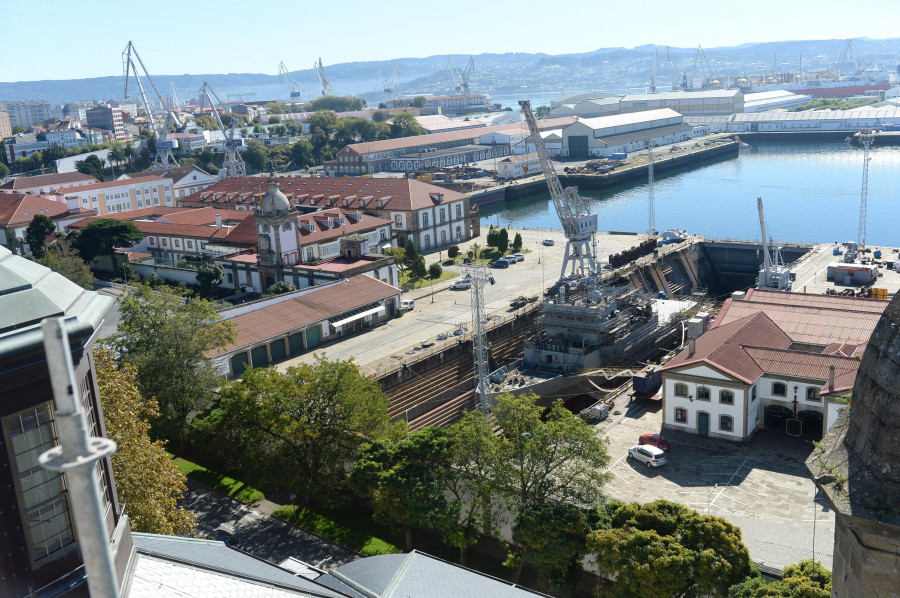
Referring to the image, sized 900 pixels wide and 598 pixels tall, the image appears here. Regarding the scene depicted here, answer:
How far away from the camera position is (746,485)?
17.2m

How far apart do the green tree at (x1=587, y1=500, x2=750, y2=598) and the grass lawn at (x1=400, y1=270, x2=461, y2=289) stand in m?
24.7

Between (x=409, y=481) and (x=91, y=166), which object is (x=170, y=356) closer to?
(x=409, y=481)

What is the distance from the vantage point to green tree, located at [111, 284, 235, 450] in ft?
63.2

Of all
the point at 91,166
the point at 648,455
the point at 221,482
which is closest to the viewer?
the point at 648,455

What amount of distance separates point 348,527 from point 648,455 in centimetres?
700

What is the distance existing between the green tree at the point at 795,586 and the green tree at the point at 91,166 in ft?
243

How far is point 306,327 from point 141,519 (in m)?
15.7

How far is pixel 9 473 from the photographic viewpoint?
4.67 meters

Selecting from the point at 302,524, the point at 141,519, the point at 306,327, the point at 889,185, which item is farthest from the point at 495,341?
the point at 889,185

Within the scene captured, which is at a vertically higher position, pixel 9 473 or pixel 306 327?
pixel 9 473

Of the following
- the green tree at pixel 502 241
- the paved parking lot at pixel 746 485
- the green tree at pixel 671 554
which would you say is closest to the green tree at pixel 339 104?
the green tree at pixel 502 241

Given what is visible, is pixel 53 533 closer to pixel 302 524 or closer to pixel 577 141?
pixel 302 524

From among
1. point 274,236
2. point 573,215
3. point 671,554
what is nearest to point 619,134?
point 573,215

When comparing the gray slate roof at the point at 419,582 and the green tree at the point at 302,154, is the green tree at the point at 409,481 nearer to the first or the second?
the gray slate roof at the point at 419,582
